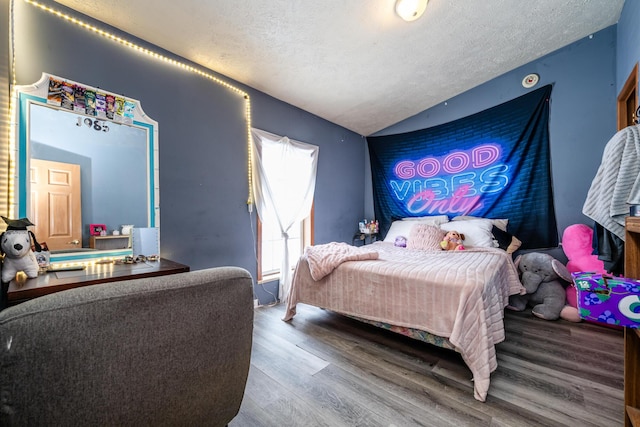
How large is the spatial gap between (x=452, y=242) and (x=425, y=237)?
0.29 m

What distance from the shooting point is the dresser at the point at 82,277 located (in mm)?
1041

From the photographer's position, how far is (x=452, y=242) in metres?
2.73

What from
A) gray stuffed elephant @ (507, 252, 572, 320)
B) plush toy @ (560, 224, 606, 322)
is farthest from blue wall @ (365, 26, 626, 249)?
gray stuffed elephant @ (507, 252, 572, 320)

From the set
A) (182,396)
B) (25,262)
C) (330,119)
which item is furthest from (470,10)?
(25,262)

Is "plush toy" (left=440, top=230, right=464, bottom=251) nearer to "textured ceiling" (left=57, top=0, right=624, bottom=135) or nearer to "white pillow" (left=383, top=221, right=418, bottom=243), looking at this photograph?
"white pillow" (left=383, top=221, right=418, bottom=243)

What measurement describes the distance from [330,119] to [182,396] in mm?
3475

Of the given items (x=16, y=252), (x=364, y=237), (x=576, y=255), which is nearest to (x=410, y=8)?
(x=576, y=255)

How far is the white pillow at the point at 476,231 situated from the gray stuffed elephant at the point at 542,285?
37 centimetres

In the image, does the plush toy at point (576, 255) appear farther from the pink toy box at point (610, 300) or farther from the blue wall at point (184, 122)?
the blue wall at point (184, 122)

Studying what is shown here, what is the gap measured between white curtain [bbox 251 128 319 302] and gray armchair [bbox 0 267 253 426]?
6.75ft

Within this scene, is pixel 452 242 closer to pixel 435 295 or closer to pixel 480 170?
pixel 480 170

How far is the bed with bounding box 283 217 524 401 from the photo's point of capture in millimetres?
1458

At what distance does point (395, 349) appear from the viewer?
1.88 meters

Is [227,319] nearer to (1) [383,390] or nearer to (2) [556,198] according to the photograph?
(1) [383,390]
